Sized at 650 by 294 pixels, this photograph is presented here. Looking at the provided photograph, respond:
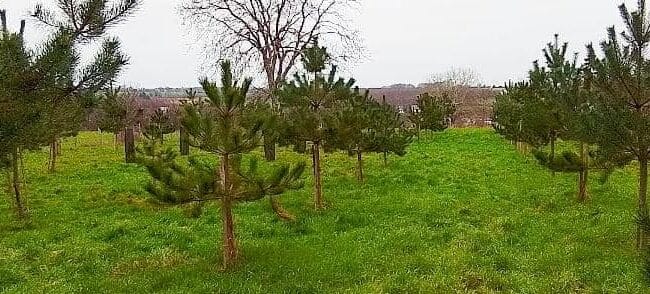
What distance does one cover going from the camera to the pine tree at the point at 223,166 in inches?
261

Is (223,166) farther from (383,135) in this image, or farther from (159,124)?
(159,124)

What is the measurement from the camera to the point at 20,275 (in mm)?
6789

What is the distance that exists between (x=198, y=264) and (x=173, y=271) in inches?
15.6

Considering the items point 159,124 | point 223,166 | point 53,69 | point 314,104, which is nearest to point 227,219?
point 223,166

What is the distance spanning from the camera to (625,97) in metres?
7.19

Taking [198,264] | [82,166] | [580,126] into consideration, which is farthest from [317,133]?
[82,166]

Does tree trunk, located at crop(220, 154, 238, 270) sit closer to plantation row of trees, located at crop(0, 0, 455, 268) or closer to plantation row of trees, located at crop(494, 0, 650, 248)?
plantation row of trees, located at crop(0, 0, 455, 268)

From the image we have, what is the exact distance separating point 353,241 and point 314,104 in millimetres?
3721

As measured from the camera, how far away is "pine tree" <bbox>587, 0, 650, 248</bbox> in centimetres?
684

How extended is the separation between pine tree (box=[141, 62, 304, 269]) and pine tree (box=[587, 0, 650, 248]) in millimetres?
3907

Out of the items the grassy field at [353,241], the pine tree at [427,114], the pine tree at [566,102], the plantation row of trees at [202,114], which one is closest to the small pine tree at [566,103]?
the pine tree at [566,102]

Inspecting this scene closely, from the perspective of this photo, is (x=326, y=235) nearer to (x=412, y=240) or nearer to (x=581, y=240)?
(x=412, y=240)

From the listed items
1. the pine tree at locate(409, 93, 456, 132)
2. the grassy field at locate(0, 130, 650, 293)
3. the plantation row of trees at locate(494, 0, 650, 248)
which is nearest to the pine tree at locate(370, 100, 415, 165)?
the grassy field at locate(0, 130, 650, 293)

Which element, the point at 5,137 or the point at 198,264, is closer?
the point at 5,137
